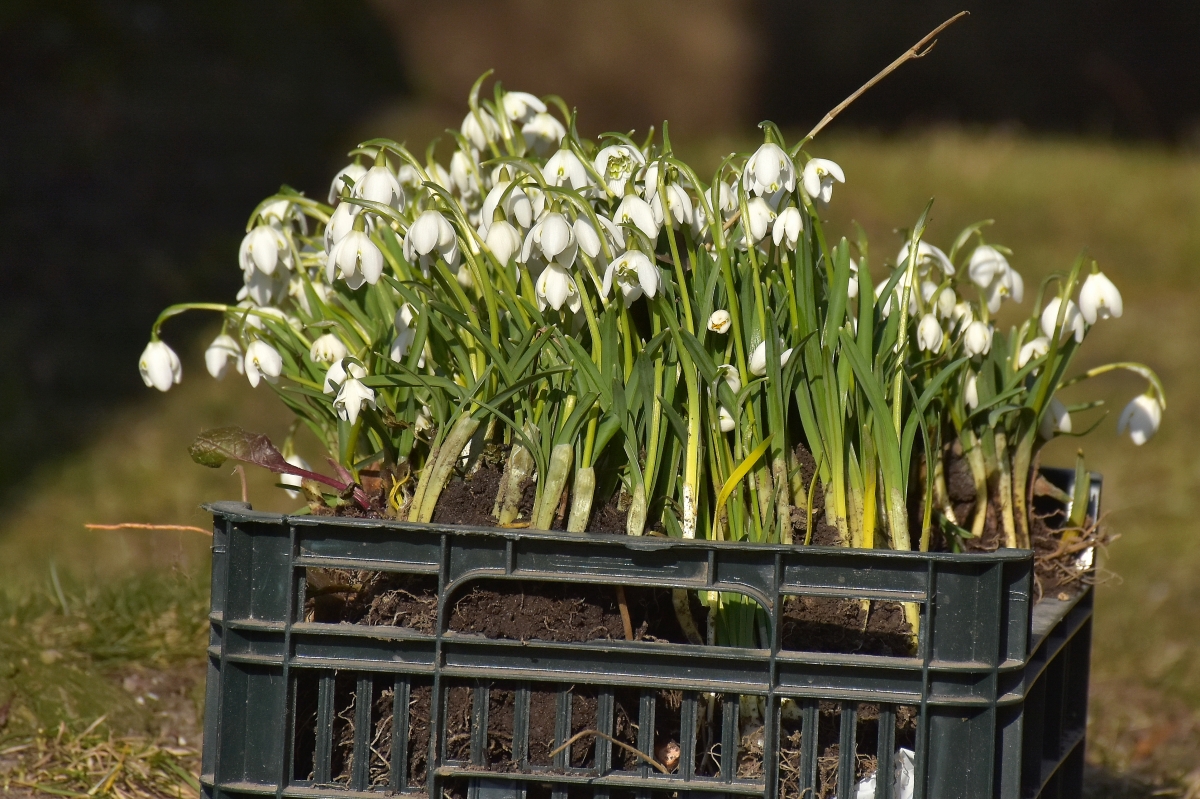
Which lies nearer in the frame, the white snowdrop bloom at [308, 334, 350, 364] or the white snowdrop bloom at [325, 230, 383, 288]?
the white snowdrop bloom at [325, 230, 383, 288]

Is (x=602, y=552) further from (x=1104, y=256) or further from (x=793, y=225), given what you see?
(x=1104, y=256)

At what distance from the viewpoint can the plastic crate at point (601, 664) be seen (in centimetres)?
110

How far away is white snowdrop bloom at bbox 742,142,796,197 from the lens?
4.02 feet

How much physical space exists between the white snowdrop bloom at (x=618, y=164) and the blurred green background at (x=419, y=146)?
1137mm

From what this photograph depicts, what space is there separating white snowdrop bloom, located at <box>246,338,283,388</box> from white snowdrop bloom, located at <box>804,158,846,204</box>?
669 millimetres

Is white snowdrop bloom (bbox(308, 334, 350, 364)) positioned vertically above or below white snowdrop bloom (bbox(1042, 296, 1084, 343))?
below

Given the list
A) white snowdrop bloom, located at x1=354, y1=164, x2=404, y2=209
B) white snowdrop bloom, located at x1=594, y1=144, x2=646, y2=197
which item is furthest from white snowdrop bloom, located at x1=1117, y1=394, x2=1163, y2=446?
white snowdrop bloom, located at x1=354, y1=164, x2=404, y2=209

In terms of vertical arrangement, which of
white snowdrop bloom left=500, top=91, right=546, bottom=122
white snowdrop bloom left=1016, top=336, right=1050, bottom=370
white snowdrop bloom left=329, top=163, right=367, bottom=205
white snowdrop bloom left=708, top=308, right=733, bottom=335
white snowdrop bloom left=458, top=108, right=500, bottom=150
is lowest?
white snowdrop bloom left=708, top=308, right=733, bottom=335

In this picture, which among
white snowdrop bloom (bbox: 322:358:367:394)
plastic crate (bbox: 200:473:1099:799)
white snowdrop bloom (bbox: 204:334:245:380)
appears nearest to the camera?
plastic crate (bbox: 200:473:1099:799)

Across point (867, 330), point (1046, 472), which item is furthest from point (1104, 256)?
point (867, 330)

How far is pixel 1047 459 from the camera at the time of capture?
4.10 meters

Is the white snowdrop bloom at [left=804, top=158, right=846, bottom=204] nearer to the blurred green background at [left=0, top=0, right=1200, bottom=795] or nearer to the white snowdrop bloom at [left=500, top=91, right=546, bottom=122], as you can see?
the white snowdrop bloom at [left=500, top=91, right=546, bottom=122]

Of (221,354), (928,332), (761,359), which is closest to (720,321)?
(761,359)

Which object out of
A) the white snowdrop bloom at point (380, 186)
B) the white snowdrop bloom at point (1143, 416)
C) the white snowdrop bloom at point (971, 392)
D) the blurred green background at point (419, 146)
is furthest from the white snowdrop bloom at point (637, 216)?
the blurred green background at point (419, 146)
